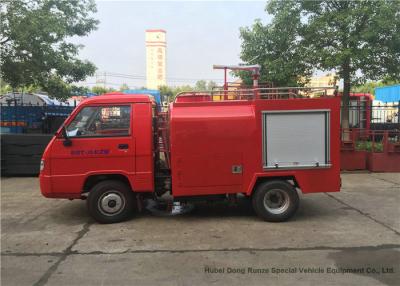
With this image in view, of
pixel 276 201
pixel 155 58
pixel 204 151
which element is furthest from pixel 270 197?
pixel 155 58

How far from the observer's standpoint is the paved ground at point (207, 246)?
5.18 m

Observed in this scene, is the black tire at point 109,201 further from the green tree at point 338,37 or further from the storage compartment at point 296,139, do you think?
the green tree at point 338,37

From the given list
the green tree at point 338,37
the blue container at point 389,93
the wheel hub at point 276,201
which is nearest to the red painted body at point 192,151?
the wheel hub at point 276,201

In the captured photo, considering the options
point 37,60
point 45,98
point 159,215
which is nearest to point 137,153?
point 159,215

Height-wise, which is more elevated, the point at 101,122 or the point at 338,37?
the point at 338,37

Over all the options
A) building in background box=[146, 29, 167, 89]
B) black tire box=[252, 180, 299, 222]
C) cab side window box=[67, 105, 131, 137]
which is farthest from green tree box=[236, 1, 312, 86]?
building in background box=[146, 29, 167, 89]

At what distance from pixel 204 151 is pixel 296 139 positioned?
5.05 feet

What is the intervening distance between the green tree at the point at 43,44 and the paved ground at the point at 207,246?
5.89 meters

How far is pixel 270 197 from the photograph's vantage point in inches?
298

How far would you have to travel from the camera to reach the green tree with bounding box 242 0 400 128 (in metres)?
12.6

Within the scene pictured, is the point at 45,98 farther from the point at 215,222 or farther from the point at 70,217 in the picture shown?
the point at 215,222

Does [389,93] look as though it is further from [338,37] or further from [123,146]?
[123,146]

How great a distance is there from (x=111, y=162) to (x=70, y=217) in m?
1.50

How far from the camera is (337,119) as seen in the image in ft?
24.6
